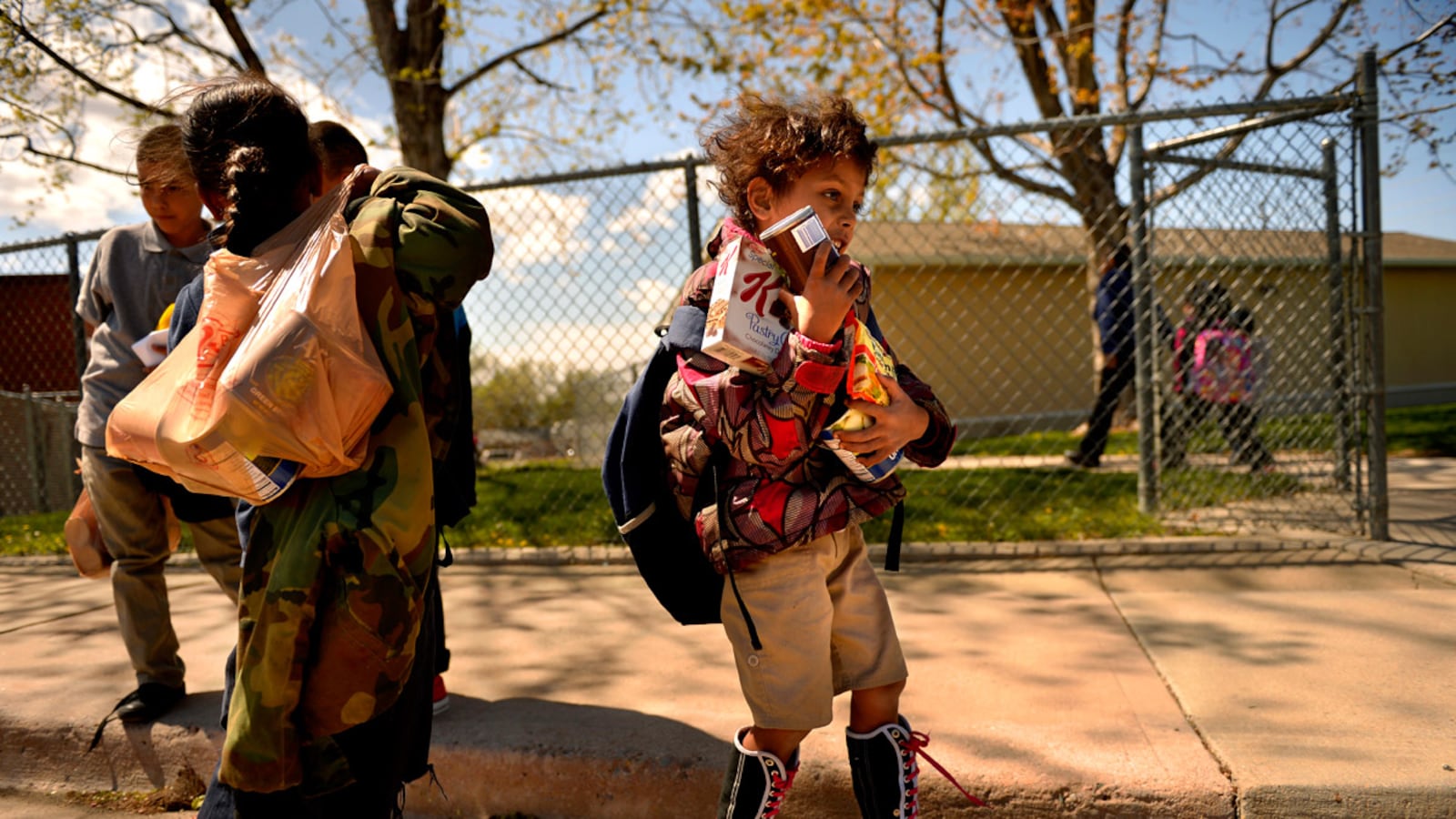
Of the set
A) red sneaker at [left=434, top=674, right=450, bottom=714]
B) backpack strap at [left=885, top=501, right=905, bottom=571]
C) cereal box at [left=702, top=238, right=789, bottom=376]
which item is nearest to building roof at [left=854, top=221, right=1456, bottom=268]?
backpack strap at [left=885, top=501, right=905, bottom=571]

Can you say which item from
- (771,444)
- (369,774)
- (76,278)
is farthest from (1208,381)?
(76,278)

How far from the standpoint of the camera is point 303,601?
1.55 m

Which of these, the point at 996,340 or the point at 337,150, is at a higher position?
the point at 337,150

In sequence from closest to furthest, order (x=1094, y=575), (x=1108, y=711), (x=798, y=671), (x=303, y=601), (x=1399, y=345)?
(x=303, y=601), (x=798, y=671), (x=1108, y=711), (x=1094, y=575), (x=1399, y=345)

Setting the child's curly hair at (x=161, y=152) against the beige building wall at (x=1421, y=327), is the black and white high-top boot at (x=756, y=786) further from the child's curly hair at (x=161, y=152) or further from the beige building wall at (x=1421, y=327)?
the beige building wall at (x=1421, y=327)

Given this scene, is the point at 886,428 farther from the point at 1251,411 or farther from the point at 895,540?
the point at 1251,411

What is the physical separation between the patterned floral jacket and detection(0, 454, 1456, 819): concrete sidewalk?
100cm

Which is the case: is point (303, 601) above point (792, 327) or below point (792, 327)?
below

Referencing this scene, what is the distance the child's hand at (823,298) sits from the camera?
163 centimetres

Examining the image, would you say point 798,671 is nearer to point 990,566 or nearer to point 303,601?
point 303,601

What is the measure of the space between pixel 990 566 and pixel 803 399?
125 inches

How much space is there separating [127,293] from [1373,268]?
16.8 ft

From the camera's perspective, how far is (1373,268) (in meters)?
4.29

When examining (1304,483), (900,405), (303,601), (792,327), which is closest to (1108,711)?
(900,405)
